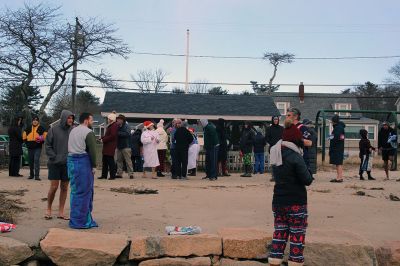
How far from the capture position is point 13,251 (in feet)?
20.0

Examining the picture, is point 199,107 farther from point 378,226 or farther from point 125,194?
point 378,226

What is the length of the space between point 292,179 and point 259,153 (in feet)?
40.1

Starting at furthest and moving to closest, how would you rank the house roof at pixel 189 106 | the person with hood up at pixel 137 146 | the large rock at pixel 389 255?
the house roof at pixel 189 106 → the person with hood up at pixel 137 146 → the large rock at pixel 389 255

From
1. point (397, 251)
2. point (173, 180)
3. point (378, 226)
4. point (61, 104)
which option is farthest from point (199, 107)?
point (61, 104)

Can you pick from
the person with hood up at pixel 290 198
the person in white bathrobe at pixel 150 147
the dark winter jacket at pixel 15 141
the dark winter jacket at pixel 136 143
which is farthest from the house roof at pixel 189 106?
the person with hood up at pixel 290 198

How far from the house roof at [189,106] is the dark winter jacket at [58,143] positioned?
15253 mm

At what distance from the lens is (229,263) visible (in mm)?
6289

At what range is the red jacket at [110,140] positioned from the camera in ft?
45.2

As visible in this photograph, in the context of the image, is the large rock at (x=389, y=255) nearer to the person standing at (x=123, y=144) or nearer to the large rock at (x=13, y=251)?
the large rock at (x=13, y=251)

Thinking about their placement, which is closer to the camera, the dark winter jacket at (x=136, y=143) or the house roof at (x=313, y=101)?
the dark winter jacket at (x=136, y=143)

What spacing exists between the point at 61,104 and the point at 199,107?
32.9 metres

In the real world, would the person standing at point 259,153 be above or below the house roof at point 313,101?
below

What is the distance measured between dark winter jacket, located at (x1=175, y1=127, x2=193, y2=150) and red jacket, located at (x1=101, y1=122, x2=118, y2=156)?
181 centimetres

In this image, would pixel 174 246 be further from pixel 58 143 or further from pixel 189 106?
pixel 189 106
